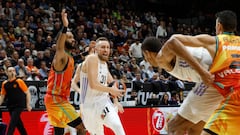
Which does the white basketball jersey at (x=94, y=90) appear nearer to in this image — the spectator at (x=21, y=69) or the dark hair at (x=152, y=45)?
the dark hair at (x=152, y=45)

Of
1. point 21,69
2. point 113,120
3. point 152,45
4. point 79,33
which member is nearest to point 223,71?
point 152,45

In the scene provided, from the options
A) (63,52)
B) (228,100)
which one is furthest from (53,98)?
(228,100)

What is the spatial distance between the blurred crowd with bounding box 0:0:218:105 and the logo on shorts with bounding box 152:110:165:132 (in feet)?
7.81

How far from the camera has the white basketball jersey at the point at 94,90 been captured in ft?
24.3

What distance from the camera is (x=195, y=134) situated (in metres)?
5.77

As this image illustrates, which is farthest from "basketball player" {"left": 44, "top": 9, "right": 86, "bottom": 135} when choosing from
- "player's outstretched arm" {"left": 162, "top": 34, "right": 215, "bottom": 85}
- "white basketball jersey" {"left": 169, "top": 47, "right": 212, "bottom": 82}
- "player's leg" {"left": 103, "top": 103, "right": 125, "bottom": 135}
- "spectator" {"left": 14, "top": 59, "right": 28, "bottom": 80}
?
"spectator" {"left": 14, "top": 59, "right": 28, "bottom": 80}

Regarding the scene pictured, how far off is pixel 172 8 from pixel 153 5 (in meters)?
1.26

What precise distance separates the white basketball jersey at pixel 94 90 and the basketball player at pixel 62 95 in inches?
9.5

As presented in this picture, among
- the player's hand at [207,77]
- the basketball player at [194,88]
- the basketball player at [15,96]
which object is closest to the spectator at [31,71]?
the basketball player at [15,96]

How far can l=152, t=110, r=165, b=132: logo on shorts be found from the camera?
1161cm

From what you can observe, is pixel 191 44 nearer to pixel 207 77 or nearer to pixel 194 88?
pixel 207 77

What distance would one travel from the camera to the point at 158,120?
38.4ft

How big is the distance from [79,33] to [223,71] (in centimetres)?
1214

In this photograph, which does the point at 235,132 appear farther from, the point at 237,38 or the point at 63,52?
the point at 63,52
